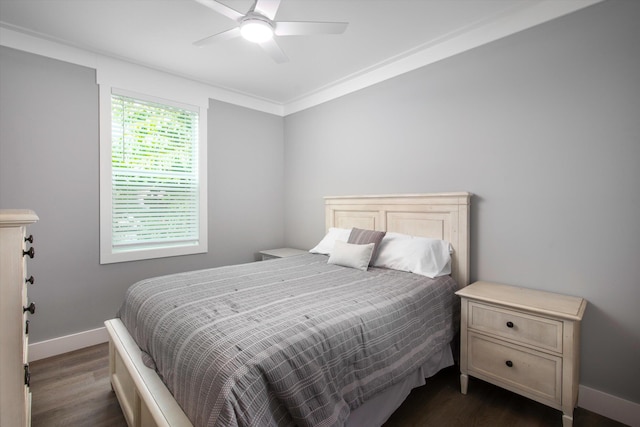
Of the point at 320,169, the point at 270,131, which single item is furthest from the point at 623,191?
the point at 270,131

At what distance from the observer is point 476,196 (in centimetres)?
240

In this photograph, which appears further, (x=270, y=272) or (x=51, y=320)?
(x=51, y=320)

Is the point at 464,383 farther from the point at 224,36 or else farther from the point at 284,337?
the point at 224,36

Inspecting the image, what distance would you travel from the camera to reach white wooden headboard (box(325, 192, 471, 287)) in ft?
7.86

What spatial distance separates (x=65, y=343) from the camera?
261 cm

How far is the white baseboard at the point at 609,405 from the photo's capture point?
69.1 inches


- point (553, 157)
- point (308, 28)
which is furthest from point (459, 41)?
point (308, 28)

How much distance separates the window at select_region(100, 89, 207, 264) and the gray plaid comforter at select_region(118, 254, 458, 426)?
1.13 meters

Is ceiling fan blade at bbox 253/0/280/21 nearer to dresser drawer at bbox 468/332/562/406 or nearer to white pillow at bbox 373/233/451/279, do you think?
white pillow at bbox 373/233/451/279

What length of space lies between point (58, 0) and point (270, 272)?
237 centimetres

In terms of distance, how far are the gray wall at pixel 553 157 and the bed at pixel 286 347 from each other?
319mm

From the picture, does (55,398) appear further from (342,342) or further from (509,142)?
(509,142)

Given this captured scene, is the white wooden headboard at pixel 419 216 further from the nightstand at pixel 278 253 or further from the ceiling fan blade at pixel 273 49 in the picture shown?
the ceiling fan blade at pixel 273 49

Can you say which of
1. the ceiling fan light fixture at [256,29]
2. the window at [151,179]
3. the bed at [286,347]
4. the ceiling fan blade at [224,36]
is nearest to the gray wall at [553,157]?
the bed at [286,347]
